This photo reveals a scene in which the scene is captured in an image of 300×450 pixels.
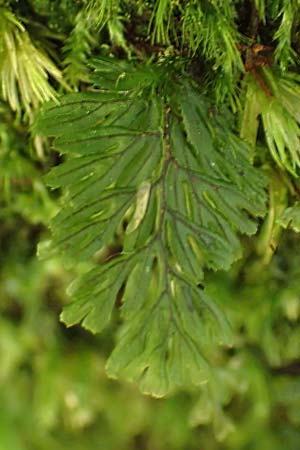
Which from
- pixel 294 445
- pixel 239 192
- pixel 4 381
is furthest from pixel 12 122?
pixel 294 445

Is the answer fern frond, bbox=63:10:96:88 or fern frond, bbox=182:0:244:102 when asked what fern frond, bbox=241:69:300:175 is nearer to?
fern frond, bbox=182:0:244:102

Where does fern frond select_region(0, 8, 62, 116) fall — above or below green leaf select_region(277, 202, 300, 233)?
above

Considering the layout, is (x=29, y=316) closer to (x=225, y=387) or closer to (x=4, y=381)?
(x=4, y=381)

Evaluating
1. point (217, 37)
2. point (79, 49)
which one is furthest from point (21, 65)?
point (217, 37)

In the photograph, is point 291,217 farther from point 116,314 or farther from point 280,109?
point 116,314

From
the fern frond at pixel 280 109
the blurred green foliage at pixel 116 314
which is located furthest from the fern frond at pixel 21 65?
the fern frond at pixel 280 109

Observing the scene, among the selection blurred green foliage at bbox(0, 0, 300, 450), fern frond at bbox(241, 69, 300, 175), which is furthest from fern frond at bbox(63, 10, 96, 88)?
fern frond at bbox(241, 69, 300, 175)
